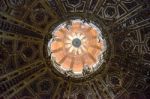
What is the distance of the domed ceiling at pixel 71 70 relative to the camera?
82.4 feet

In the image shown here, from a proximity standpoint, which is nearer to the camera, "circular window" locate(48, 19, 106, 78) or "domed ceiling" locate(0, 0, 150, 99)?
"domed ceiling" locate(0, 0, 150, 99)

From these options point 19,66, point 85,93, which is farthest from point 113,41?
point 19,66

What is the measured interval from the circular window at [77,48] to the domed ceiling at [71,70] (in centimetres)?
8

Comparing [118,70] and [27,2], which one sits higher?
[27,2]

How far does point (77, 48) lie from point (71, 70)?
2268mm

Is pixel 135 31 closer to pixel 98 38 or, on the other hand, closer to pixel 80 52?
pixel 98 38

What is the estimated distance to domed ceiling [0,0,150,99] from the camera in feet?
82.4

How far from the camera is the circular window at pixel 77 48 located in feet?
86.0

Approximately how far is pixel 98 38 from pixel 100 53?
0.70 metres

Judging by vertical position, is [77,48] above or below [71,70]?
above

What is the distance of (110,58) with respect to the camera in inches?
1023

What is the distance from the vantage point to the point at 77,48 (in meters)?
28.6

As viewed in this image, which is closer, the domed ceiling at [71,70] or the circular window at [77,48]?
the domed ceiling at [71,70]

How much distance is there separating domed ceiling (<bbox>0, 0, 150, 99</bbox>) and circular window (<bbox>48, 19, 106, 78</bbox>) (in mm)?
77
